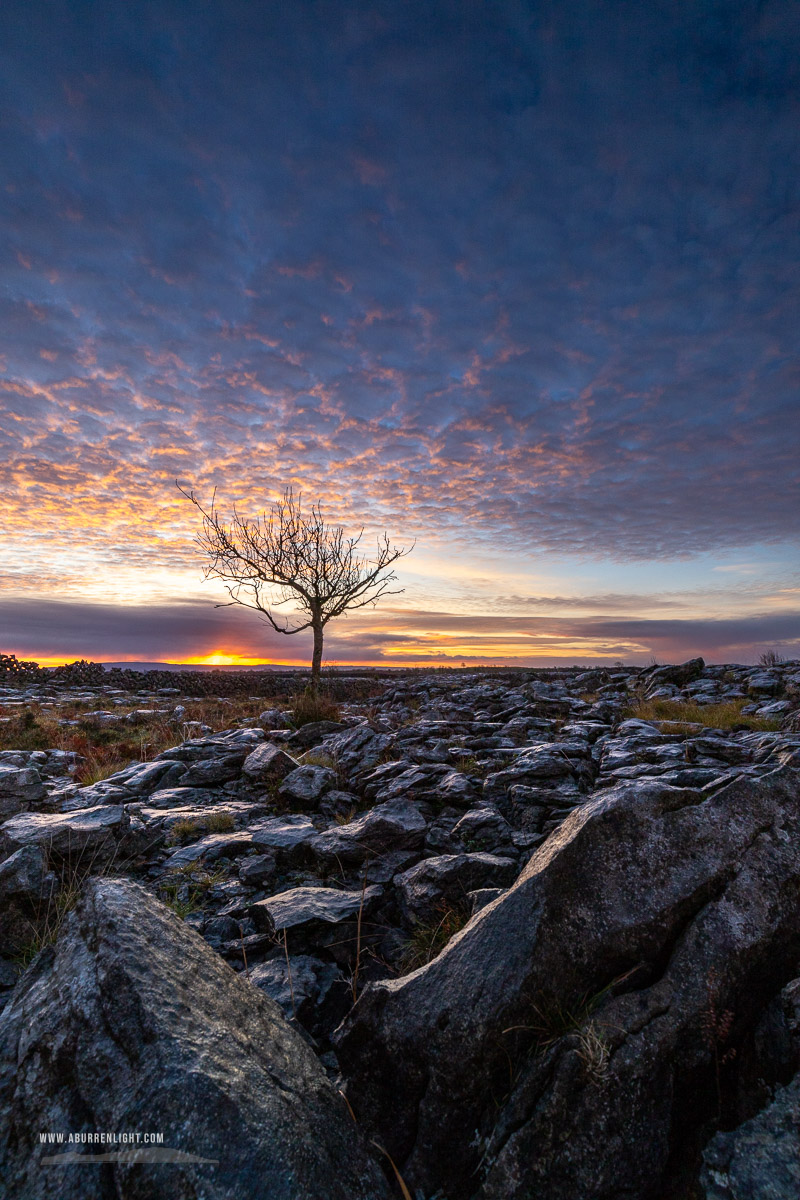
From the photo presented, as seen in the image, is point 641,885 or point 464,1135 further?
point 641,885

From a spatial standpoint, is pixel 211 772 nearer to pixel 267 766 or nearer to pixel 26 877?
pixel 267 766

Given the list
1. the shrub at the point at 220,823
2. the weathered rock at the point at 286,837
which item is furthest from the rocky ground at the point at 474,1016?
the shrub at the point at 220,823

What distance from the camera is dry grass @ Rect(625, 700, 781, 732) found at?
12.0 m

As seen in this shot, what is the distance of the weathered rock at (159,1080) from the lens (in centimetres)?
219

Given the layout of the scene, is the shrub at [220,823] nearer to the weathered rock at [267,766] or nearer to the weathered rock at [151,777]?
the weathered rock at [267,766]

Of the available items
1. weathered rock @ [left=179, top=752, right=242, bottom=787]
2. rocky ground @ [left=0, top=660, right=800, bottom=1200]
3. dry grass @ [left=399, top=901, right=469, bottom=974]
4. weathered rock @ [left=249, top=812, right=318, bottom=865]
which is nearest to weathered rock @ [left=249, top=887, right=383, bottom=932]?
rocky ground @ [left=0, top=660, right=800, bottom=1200]

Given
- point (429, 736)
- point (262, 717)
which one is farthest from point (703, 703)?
point (262, 717)

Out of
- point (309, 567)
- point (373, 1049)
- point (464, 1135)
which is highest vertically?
point (309, 567)

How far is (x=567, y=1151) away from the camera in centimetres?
250

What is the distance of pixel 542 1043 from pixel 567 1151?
0.43 m

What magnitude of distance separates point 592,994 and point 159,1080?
2280mm

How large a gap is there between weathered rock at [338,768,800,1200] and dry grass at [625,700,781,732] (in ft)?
29.8

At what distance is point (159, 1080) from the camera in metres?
2.36

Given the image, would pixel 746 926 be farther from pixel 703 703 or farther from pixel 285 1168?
pixel 703 703
